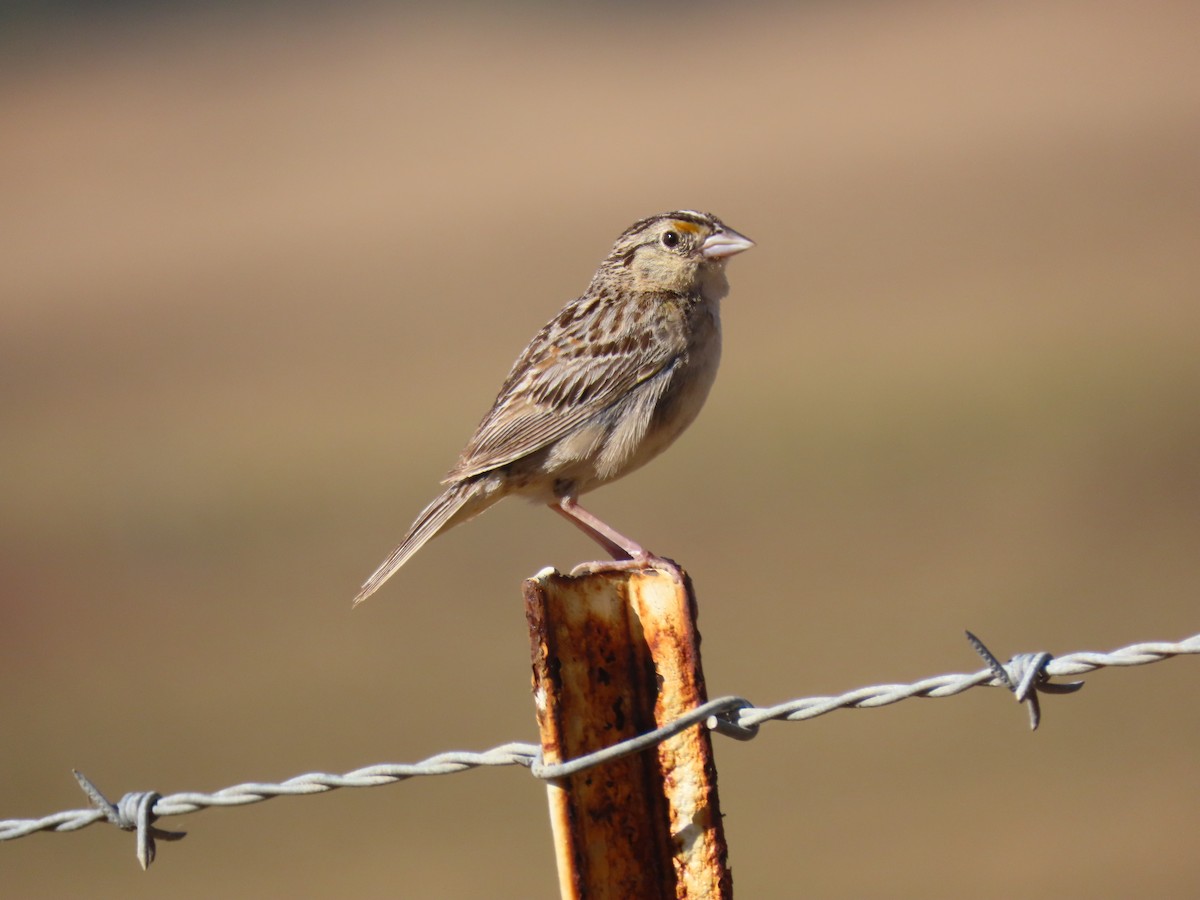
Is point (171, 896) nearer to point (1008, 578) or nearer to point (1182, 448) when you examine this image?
point (1008, 578)

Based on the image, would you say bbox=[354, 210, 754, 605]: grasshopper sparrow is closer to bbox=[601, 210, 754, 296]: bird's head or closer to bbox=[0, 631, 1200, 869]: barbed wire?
bbox=[601, 210, 754, 296]: bird's head

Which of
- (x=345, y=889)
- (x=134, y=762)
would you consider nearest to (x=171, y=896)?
(x=345, y=889)

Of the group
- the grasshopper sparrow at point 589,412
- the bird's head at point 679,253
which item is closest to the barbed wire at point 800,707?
the grasshopper sparrow at point 589,412

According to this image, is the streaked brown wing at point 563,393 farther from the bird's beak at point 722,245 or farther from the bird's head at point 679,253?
the bird's beak at point 722,245

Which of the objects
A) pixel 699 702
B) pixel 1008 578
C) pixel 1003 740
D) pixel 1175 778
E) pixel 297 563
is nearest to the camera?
pixel 699 702

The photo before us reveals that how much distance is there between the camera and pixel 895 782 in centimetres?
1477

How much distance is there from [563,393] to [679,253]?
95 cm

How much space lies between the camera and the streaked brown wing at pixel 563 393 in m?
6.37

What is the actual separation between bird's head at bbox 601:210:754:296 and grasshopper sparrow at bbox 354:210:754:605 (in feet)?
0.26

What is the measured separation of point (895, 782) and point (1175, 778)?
228 centimetres

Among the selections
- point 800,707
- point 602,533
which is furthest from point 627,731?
point 602,533

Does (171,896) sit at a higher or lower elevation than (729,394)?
lower

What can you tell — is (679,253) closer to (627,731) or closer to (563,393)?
(563,393)

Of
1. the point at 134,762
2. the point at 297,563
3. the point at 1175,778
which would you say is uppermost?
the point at 297,563
